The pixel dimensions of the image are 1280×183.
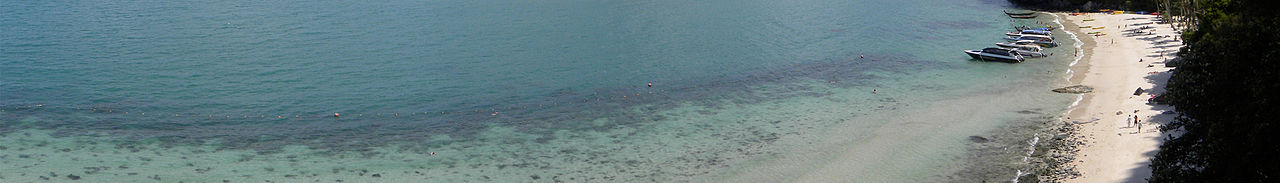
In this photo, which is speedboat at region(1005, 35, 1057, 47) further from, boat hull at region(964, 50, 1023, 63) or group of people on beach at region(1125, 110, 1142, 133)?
group of people on beach at region(1125, 110, 1142, 133)

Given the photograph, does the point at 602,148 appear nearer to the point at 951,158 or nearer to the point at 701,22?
the point at 951,158

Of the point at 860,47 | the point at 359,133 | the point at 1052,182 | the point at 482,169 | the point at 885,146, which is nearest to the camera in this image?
the point at 1052,182

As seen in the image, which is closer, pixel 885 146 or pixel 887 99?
pixel 885 146

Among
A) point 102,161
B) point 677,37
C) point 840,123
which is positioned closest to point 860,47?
point 677,37

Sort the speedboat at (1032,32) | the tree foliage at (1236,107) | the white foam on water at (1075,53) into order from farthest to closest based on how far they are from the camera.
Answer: the speedboat at (1032,32) < the white foam on water at (1075,53) < the tree foliage at (1236,107)

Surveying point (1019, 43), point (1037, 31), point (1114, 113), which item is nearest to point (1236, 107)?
point (1114, 113)

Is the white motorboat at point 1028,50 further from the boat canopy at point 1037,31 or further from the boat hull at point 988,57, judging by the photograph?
the boat canopy at point 1037,31

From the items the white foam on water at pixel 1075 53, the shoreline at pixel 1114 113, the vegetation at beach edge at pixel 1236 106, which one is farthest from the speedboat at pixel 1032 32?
the vegetation at beach edge at pixel 1236 106
